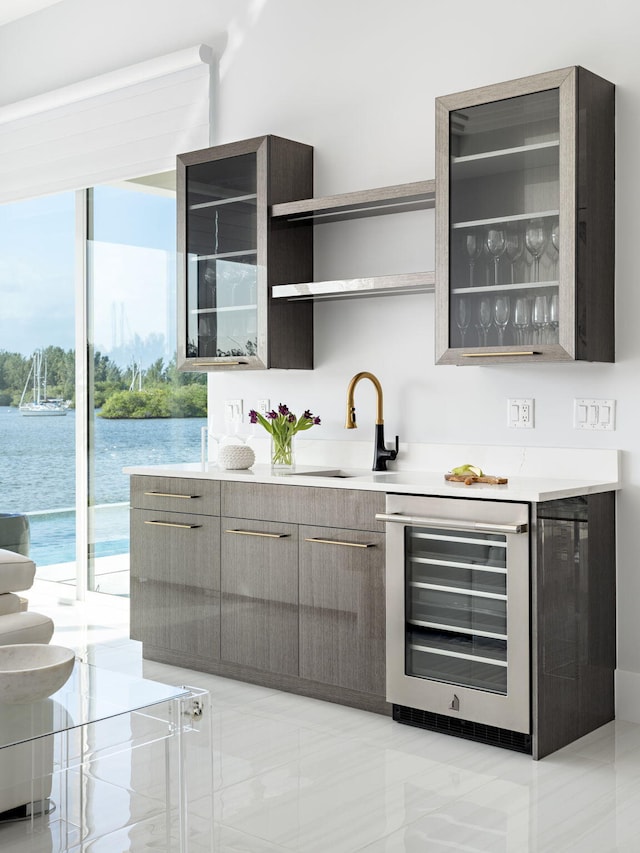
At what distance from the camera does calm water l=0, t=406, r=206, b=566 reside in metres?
5.19

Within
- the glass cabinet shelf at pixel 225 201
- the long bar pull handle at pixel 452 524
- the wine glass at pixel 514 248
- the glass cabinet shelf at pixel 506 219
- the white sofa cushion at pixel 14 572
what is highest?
the glass cabinet shelf at pixel 225 201

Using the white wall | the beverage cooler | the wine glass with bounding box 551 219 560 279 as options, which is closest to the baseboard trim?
the white wall

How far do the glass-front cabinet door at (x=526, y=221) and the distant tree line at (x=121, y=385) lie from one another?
1875 mm

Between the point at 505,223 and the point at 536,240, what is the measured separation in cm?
14

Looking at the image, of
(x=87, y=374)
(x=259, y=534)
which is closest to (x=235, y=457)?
(x=259, y=534)

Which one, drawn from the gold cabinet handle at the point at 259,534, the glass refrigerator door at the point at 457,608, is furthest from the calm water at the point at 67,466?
the glass refrigerator door at the point at 457,608

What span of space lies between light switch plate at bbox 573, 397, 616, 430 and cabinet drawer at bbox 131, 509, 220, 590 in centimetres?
149

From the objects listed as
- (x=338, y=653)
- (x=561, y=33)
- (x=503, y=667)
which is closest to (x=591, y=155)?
(x=561, y=33)

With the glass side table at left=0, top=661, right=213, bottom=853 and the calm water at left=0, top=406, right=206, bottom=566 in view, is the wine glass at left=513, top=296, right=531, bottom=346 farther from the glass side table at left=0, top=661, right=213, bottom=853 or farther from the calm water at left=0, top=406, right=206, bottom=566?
the calm water at left=0, top=406, right=206, bottom=566

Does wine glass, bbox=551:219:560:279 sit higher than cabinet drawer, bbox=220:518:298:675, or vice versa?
wine glass, bbox=551:219:560:279

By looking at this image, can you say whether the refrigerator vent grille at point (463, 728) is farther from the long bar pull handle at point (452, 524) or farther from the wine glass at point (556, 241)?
the wine glass at point (556, 241)

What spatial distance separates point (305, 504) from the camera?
A: 12.1 feet

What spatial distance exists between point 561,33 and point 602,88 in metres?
0.37

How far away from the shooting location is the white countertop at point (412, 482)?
3146 mm
